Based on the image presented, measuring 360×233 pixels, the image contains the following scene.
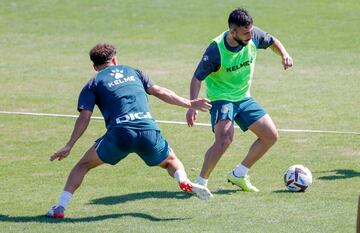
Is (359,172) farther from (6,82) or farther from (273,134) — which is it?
(6,82)

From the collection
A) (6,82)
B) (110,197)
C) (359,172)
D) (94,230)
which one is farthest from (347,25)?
(94,230)

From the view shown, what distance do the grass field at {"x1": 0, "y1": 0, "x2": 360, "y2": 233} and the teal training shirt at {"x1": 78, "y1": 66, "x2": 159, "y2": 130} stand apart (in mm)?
1031

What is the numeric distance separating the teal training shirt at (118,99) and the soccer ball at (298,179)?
1.97 metres

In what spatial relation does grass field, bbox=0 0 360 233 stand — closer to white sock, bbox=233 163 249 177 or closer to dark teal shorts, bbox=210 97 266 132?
white sock, bbox=233 163 249 177

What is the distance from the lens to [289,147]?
1387cm

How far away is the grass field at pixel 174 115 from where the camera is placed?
10.2 m

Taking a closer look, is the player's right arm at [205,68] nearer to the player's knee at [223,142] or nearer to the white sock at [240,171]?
the player's knee at [223,142]

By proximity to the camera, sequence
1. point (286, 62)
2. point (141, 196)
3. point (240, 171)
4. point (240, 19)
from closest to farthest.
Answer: point (240, 19) → point (141, 196) → point (240, 171) → point (286, 62)

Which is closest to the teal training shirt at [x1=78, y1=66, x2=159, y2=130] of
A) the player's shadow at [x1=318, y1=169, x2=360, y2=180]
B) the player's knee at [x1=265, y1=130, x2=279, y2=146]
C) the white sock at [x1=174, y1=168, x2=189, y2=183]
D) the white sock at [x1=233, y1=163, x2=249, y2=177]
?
the white sock at [x1=174, y1=168, x2=189, y2=183]

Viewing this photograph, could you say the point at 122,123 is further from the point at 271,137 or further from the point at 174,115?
the point at 174,115

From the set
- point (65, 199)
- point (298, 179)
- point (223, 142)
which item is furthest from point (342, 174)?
point (65, 199)

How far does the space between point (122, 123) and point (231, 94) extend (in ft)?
6.09

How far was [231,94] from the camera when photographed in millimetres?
11375

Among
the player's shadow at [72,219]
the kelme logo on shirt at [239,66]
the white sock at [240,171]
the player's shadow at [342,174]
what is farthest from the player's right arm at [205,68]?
the player's shadow at [342,174]
